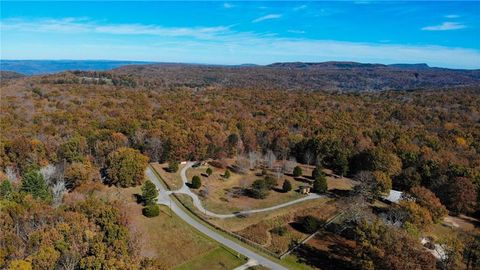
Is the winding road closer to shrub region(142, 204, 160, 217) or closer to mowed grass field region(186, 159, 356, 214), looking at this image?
mowed grass field region(186, 159, 356, 214)

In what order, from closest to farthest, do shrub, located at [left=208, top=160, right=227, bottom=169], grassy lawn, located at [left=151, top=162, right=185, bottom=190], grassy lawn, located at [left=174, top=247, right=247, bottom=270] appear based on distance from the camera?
grassy lawn, located at [left=174, top=247, right=247, bottom=270] → grassy lawn, located at [left=151, top=162, right=185, bottom=190] → shrub, located at [left=208, top=160, right=227, bottom=169]

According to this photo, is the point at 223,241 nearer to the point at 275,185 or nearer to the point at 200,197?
the point at 200,197

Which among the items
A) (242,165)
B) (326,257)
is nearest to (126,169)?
(242,165)

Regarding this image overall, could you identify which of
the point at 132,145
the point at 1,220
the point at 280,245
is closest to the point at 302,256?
the point at 280,245

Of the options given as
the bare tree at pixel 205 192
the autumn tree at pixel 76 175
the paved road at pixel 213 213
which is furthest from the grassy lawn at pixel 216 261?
the autumn tree at pixel 76 175

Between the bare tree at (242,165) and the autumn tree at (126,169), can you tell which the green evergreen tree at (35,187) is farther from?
the bare tree at (242,165)

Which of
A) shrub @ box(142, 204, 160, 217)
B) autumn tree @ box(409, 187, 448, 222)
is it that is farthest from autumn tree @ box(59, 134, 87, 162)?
autumn tree @ box(409, 187, 448, 222)

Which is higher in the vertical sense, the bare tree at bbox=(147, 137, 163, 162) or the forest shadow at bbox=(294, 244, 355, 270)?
the bare tree at bbox=(147, 137, 163, 162)
